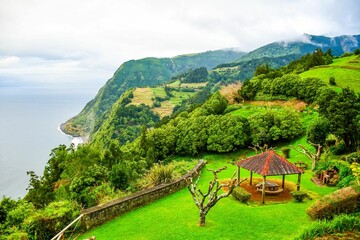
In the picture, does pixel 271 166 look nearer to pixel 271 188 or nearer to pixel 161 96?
pixel 271 188

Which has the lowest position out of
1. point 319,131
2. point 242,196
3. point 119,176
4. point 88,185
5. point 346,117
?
point 88,185

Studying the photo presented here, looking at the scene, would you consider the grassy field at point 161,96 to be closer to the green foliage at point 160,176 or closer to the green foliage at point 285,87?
the green foliage at point 285,87

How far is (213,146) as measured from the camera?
37.2m

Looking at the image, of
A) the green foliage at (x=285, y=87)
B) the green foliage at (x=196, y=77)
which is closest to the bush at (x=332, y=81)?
the green foliage at (x=285, y=87)

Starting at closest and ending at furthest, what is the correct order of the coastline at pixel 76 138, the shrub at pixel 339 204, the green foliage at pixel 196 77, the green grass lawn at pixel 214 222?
the shrub at pixel 339 204 → the green grass lawn at pixel 214 222 → the coastline at pixel 76 138 → the green foliage at pixel 196 77

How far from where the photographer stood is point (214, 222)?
1349cm

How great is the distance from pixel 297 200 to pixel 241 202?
276 cm

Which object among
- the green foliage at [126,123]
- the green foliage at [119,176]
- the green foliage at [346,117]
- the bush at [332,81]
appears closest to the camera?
the green foliage at [119,176]

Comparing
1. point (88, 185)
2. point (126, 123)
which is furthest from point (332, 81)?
point (126, 123)

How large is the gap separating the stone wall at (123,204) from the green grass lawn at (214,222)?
327mm

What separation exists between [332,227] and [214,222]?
4.89 m

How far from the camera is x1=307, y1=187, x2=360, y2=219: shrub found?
11758 mm

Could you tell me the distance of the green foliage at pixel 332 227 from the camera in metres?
10.0

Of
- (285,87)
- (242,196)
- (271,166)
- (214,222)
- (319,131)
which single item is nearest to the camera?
(214,222)
